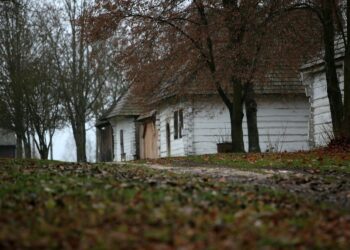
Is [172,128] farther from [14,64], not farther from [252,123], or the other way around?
[14,64]

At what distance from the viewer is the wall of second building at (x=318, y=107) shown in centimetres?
2617

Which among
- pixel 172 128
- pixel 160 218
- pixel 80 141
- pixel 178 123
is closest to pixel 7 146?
pixel 80 141

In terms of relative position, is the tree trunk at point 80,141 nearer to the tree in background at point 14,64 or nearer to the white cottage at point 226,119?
the tree in background at point 14,64

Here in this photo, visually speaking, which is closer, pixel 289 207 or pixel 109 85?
Result: pixel 289 207

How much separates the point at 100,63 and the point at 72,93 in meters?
3.44

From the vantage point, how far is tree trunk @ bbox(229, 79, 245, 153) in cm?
2431

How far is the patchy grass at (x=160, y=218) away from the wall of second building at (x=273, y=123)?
21606 millimetres

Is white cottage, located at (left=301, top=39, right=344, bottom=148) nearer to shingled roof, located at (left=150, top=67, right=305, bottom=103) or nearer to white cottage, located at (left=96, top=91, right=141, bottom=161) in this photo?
shingled roof, located at (left=150, top=67, right=305, bottom=103)

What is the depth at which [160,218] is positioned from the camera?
641cm

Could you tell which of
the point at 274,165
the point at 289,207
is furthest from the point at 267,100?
the point at 289,207

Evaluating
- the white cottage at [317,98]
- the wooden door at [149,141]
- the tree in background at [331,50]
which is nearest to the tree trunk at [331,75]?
the tree in background at [331,50]

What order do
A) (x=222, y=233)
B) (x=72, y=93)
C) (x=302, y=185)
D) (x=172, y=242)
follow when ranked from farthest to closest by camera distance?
1. (x=72, y=93)
2. (x=302, y=185)
3. (x=222, y=233)
4. (x=172, y=242)

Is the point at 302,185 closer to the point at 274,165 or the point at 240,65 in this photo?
the point at 274,165

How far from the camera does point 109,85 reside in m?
53.2
